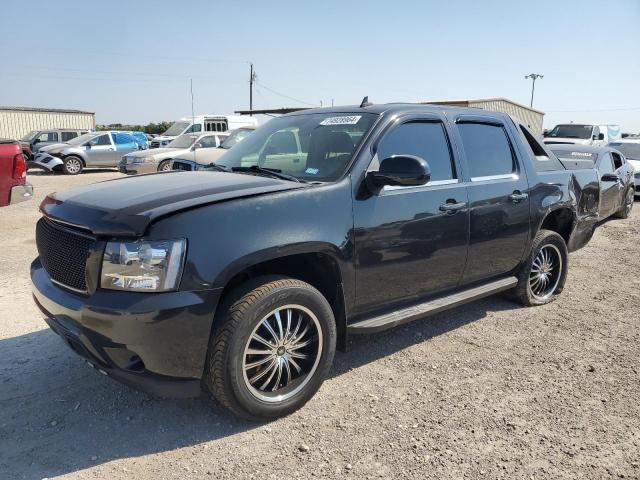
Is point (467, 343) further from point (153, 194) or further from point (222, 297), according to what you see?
point (153, 194)

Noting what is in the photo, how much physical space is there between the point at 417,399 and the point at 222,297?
1.45 meters

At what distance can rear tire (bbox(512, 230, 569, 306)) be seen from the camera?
4914mm

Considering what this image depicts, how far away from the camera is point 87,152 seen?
20.8 m

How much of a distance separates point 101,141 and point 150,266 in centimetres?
2081

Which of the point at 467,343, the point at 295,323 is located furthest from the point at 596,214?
the point at 295,323

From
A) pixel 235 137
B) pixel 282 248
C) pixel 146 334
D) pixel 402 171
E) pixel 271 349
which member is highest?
pixel 235 137

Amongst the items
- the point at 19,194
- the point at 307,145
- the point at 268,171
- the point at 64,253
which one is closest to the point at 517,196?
the point at 307,145

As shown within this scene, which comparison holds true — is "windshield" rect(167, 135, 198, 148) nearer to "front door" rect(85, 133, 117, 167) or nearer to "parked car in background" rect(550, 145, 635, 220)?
"front door" rect(85, 133, 117, 167)

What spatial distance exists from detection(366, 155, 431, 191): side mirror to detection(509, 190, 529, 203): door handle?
4.91ft

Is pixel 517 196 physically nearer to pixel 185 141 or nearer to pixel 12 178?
pixel 12 178

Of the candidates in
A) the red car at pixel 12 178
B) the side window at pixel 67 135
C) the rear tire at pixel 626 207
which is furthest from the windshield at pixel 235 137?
the side window at pixel 67 135

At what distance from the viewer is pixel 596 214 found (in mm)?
5867

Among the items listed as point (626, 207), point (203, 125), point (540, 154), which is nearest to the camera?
point (540, 154)

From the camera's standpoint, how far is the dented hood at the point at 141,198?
2670 millimetres
